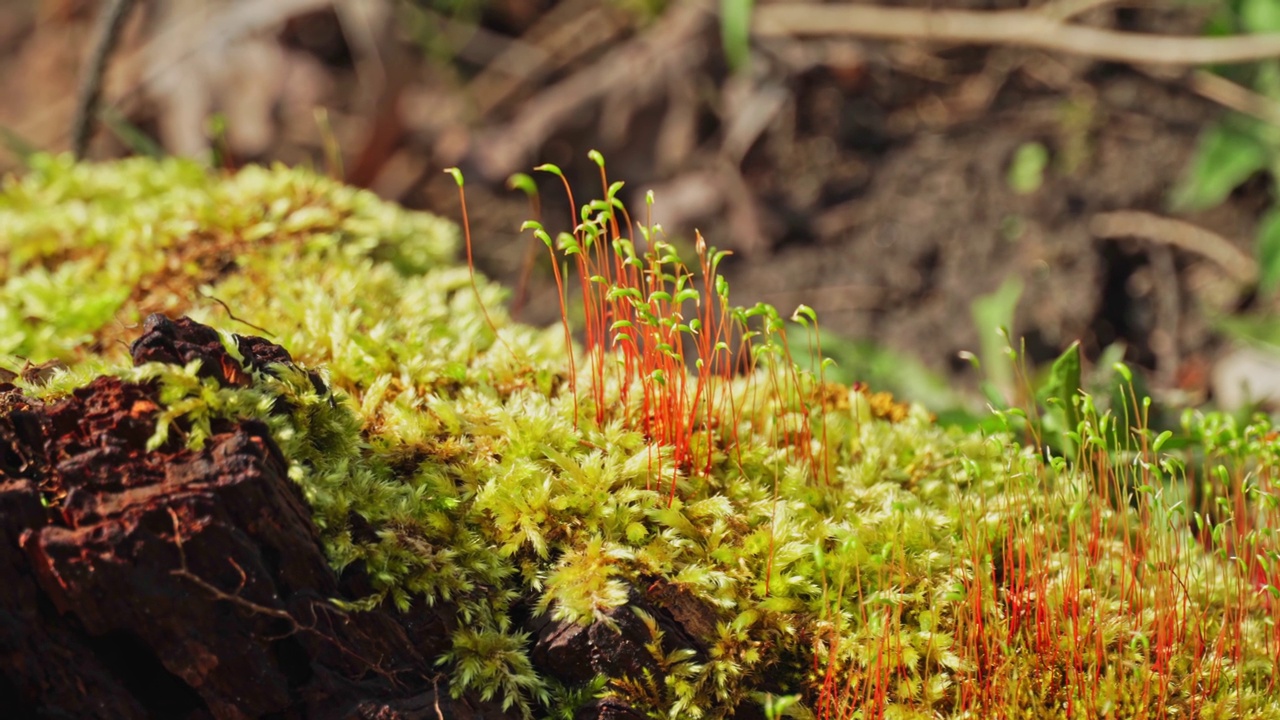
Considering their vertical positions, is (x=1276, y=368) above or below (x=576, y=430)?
below

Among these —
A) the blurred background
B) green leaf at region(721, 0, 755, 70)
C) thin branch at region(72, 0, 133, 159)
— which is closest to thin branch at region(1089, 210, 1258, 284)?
the blurred background

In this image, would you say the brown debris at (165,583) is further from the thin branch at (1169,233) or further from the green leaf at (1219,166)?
the green leaf at (1219,166)

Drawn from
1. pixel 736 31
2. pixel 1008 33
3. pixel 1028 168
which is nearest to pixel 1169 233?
pixel 1028 168

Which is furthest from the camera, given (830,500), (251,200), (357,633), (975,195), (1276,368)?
(975,195)

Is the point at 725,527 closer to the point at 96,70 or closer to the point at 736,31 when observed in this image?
the point at 96,70

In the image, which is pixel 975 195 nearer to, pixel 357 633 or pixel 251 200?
pixel 251 200

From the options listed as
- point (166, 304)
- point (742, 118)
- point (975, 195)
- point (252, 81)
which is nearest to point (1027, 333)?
point (975, 195)

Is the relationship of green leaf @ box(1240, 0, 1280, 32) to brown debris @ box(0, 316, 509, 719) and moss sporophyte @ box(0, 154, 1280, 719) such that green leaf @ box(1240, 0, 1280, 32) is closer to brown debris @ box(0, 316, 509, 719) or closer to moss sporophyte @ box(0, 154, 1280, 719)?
moss sporophyte @ box(0, 154, 1280, 719)
